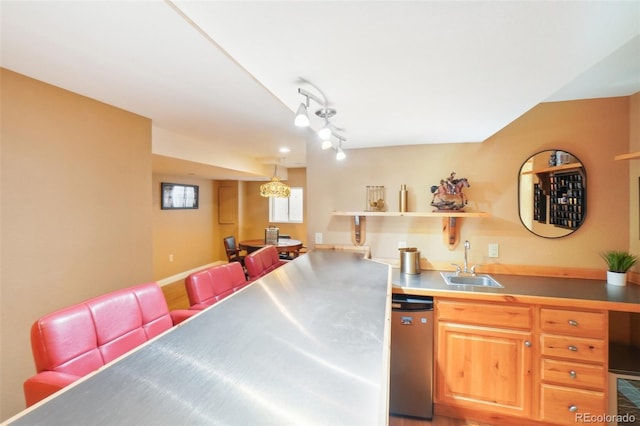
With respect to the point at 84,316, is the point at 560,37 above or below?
above

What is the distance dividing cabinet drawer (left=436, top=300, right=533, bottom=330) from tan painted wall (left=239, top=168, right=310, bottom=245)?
501 cm

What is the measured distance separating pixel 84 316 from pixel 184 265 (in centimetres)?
498

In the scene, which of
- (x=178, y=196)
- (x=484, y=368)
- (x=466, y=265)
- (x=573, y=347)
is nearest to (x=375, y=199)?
(x=466, y=265)

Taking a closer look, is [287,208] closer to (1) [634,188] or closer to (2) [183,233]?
(2) [183,233]

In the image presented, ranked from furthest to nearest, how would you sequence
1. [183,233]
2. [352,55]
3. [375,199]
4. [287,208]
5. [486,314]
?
1. [287,208]
2. [183,233]
3. [375,199]
4. [486,314]
5. [352,55]

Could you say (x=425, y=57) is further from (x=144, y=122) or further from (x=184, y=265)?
(x=184, y=265)

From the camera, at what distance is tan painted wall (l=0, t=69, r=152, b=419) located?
184 cm

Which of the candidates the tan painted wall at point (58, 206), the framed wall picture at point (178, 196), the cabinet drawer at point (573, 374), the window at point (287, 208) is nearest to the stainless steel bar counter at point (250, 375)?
the cabinet drawer at point (573, 374)

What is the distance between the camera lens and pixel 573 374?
5.76ft

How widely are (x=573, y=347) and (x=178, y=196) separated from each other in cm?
596

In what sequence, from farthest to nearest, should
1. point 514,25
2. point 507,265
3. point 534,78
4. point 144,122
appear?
point 144,122 < point 507,265 < point 534,78 < point 514,25

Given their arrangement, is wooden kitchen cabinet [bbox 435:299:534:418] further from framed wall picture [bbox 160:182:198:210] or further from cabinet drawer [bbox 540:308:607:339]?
framed wall picture [bbox 160:182:198:210]

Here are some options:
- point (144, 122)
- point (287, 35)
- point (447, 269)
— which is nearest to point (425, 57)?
point (287, 35)

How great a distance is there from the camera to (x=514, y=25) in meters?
0.94
